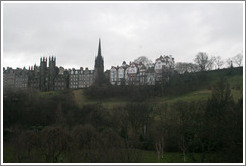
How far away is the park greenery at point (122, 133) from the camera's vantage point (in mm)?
15047

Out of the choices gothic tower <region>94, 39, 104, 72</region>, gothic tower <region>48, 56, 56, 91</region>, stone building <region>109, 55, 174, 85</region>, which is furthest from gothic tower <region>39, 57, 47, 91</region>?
stone building <region>109, 55, 174, 85</region>

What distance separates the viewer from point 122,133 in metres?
25.6

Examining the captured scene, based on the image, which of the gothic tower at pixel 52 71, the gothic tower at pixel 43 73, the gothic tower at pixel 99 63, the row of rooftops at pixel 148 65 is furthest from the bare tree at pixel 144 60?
the gothic tower at pixel 43 73

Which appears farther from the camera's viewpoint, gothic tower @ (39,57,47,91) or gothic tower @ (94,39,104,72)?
gothic tower @ (94,39,104,72)

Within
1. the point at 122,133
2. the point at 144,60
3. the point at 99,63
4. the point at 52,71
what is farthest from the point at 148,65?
the point at 122,133

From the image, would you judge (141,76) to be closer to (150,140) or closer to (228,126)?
(150,140)

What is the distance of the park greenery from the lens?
49.4 ft

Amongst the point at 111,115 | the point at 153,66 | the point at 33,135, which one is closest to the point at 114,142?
the point at 33,135

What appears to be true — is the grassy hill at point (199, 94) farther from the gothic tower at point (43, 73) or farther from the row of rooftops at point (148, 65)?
the gothic tower at point (43, 73)

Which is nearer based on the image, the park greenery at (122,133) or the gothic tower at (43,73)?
the park greenery at (122,133)

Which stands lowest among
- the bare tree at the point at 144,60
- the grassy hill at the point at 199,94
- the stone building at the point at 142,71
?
the grassy hill at the point at 199,94

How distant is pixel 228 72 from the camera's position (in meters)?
57.2

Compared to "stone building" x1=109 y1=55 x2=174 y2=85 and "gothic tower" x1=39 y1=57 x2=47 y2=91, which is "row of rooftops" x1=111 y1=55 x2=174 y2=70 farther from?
"gothic tower" x1=39 y1=57 x2=47 y2=91

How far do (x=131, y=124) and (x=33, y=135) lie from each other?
14298 mm
